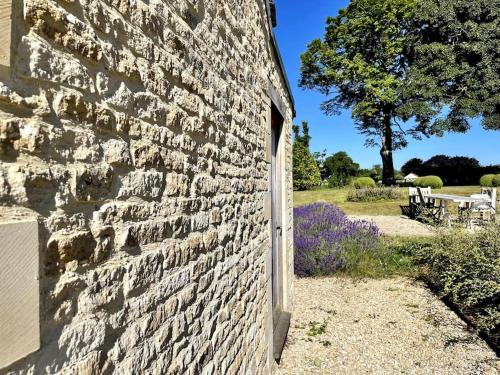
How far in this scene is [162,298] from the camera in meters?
1.58

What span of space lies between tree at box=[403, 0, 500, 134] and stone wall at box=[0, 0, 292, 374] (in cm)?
2216

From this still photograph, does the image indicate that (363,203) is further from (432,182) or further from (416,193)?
(432,182)

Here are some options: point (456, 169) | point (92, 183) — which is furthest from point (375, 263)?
point (456, 169)

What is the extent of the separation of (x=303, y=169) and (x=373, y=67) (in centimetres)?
789

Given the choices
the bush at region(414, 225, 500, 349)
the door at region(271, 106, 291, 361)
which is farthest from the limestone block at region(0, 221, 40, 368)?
the bush at region(414, 225, 500, 349)

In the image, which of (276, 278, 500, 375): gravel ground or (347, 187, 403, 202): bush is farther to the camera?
(347, 187, 403, 202): bush

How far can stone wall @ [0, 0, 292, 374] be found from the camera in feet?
3.13

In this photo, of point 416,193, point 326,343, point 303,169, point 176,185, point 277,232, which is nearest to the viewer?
point 176,185

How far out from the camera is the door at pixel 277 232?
15.7ft

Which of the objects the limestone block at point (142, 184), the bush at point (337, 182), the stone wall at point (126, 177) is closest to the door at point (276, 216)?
the stone wall at point (126, 177)

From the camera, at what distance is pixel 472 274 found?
5312 millimetres

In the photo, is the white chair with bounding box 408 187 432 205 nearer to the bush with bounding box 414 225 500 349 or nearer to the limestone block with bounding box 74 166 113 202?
the bush with bounding box 414 225 500 349

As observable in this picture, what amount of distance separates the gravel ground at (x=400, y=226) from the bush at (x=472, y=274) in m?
4.02

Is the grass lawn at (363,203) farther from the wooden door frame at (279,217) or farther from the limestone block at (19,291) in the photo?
the limestone block at (19,291)
